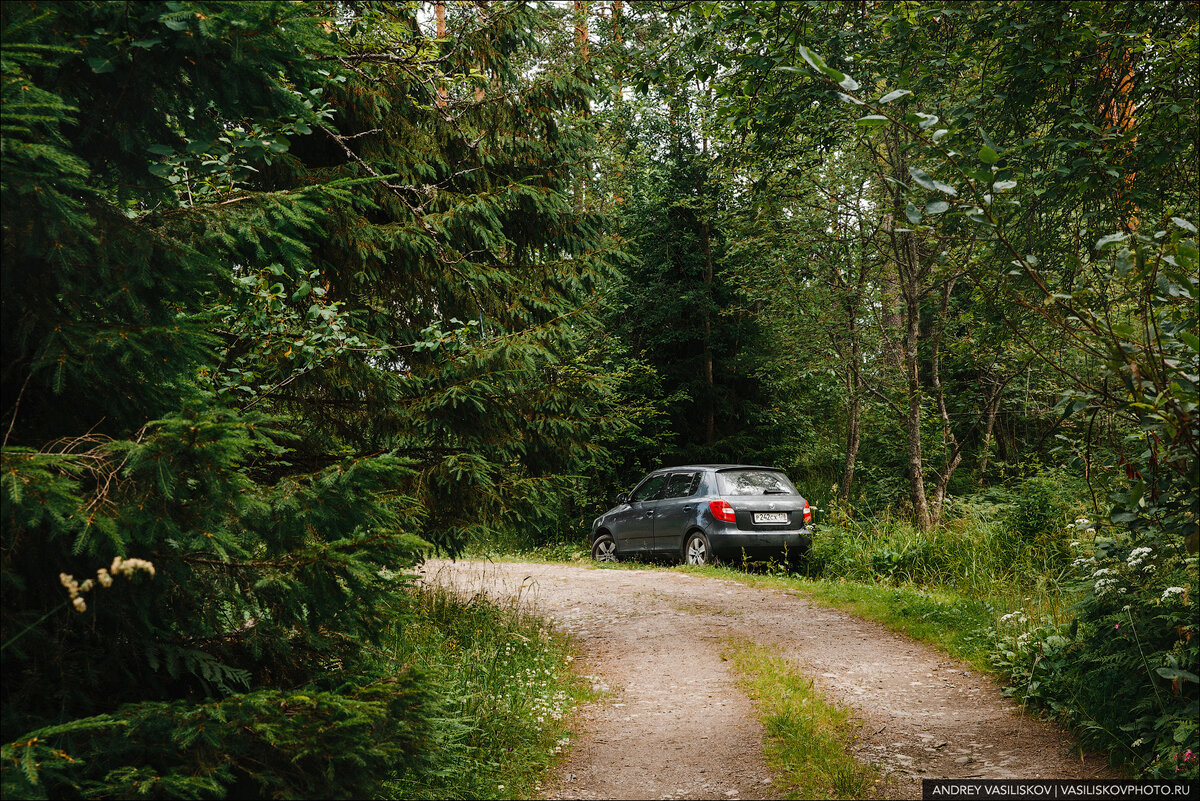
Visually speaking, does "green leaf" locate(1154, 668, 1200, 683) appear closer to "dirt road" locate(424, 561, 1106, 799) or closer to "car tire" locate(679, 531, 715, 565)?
"dirt road" locate(424, 561, 1106, 799)

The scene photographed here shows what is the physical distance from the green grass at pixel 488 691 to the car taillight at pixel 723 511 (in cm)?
494

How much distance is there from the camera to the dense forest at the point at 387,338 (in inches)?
107

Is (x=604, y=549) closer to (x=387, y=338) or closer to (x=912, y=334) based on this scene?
(x=912, y=334)

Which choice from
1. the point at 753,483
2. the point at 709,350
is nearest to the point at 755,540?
the point at 753,483

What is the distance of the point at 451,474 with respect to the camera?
6.34 meters

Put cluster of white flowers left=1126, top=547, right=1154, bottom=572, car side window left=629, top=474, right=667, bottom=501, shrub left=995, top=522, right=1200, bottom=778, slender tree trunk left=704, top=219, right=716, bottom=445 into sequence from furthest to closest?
slender tree trunk left=704, top=219, right=716, bottom=445 → car side window left=629, top=474, right=667, bottom=501 → cluster of white flowers left=1126, top=547, right=1154, bottom=572 → shrub left=995, top=522, right=1200, bottom=778

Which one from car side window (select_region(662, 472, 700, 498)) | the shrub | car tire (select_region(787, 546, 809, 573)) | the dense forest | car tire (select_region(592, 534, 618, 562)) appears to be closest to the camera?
the dense forest

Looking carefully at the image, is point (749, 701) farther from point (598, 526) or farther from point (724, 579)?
point (598, 526)

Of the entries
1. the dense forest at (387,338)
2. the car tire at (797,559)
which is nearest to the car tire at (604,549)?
the car tire at (797,559)

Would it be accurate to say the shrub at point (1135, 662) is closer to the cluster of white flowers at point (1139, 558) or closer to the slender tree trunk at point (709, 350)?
the cluster of white flowers at point (1139, 558)

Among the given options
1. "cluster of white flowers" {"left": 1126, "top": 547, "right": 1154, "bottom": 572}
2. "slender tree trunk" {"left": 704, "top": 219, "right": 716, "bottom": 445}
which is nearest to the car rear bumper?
"cluster of white flowers" {"left": 1126, "top": 547, "right": 1154, "bottom": 572}

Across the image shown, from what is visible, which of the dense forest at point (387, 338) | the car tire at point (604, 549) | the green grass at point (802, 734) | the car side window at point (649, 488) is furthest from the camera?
the car tire at point (604, 549)

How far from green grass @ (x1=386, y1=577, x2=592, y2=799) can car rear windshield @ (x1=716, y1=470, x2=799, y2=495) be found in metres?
5.25

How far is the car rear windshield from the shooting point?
12219 mm
